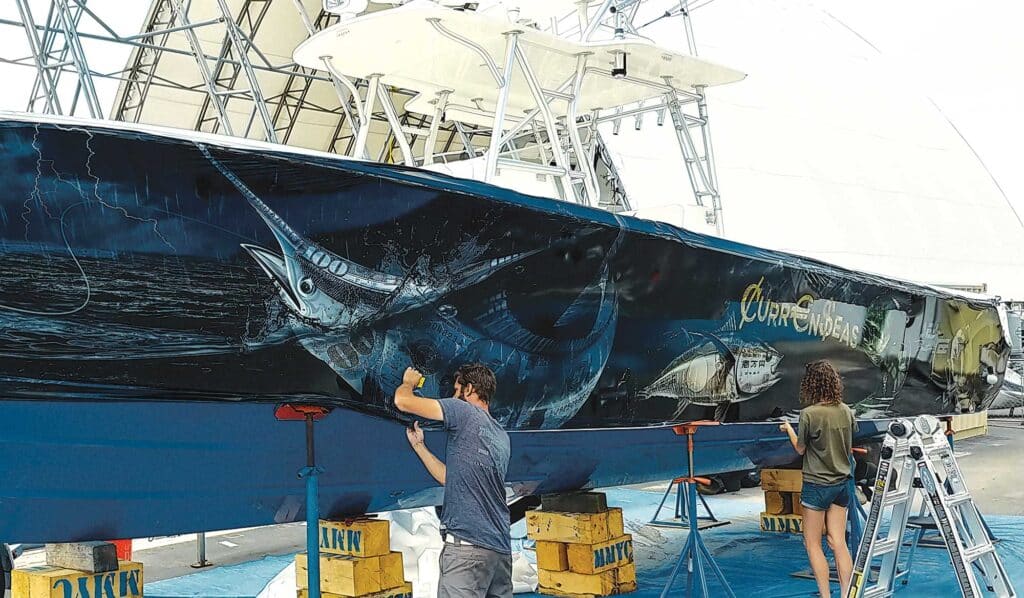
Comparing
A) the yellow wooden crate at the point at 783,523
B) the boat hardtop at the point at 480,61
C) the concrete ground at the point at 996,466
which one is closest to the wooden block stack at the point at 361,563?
the boat hardtop at the point at 480,61

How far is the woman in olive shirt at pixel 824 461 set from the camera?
17.5 ft

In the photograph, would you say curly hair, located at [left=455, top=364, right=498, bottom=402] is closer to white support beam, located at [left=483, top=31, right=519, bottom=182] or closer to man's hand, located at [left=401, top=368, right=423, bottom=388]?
man's hand, located at [left=401, top=368, right=423, bottom=388]

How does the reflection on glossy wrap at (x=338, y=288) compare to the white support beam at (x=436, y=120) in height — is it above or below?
below

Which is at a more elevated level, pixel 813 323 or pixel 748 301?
pixel 748 301

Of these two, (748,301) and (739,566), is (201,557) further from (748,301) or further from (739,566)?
(748,301)

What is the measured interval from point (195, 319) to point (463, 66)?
3529 mm

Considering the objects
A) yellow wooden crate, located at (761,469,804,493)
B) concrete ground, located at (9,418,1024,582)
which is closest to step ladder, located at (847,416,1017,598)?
yellow wooden crate, located at (761,469,804,493)

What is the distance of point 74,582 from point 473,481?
1752 mm


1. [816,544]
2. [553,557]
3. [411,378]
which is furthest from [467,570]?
[553,557]

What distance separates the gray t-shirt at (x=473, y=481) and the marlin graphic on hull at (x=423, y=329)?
20.1 inches

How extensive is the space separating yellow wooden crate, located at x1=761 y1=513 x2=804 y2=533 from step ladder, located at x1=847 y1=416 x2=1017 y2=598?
345cm

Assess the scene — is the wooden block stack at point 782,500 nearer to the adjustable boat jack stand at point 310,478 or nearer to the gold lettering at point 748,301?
the gold lettering at point 748,301

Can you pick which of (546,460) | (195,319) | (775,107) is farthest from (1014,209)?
(195,319)

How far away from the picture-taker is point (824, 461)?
5320 mm
